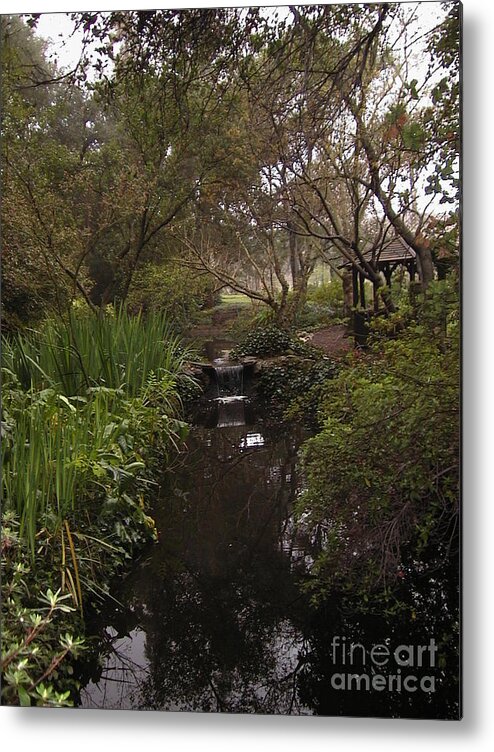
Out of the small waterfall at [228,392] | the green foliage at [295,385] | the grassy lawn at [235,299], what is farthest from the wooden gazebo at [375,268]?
the small waterfall at [228,392]

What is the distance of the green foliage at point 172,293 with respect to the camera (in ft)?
9.74

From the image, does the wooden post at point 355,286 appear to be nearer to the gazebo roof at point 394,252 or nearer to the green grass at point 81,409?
the gazebo roof at point 394,252

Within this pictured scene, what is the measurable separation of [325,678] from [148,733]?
27.7 inches

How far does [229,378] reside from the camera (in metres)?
2.99

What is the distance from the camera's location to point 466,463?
281 cm

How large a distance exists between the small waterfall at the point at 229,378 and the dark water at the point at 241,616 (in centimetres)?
4

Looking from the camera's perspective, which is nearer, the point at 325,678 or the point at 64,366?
the point at 325,678

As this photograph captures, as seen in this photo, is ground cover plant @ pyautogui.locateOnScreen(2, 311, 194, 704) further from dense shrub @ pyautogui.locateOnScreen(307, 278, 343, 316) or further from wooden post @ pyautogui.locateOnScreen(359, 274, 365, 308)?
wooden post @ pyautogui.locateOnScreen(359, 274, 365, 308)

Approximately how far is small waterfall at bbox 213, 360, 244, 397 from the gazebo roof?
0.59 meters

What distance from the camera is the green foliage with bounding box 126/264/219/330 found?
297 cm

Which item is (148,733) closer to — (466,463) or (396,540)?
(396,540)

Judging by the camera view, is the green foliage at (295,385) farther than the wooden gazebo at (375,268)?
Yes

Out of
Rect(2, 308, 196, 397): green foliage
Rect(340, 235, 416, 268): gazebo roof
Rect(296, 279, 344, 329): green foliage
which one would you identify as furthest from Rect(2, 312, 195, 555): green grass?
Rect(340, 235, 416, 268): gazebo roof

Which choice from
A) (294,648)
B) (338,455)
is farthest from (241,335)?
(294,648)
